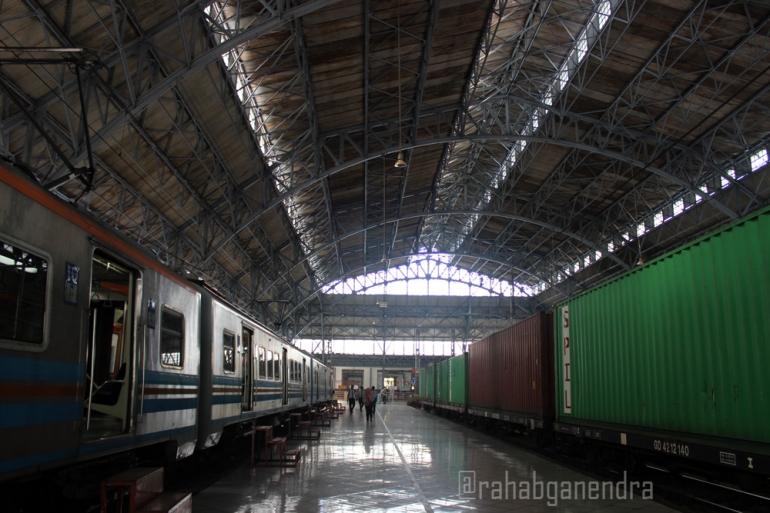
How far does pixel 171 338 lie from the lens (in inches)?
300

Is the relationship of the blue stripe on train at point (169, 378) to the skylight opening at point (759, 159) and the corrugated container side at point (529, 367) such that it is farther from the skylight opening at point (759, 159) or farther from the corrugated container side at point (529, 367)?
the skylight opening at point (759, 159)

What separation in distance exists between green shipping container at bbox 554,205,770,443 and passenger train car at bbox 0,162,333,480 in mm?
6555

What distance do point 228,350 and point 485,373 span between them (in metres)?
12.9

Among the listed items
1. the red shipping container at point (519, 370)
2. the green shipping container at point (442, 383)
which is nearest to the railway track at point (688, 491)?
the red shipping container at point (519, 370)

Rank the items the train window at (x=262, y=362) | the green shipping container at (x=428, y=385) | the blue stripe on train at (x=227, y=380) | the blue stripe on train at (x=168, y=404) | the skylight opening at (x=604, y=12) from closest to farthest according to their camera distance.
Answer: the blue stripe on train at (x=168, y=404)
the blue stripe on train at (x=227, y=380)
the train window at (x=262, y=362)
the skylight opening at (x=604, y=12)
the green shipping container at (x=428, y=385)

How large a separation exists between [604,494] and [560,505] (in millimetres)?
1209

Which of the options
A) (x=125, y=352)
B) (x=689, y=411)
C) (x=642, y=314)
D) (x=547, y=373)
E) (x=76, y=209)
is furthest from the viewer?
(x=547, y=373)

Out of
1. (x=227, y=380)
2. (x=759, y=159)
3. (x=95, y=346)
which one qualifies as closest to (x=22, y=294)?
(x=95, y=346)

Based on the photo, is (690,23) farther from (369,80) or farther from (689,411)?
(689,411)

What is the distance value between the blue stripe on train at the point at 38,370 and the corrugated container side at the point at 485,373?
51.8 ft

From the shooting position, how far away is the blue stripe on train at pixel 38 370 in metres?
4.02

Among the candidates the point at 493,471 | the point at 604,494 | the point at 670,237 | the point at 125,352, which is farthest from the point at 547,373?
the point at 670,237

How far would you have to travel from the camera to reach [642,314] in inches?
359

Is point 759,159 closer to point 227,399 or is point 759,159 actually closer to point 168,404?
point 227,399
